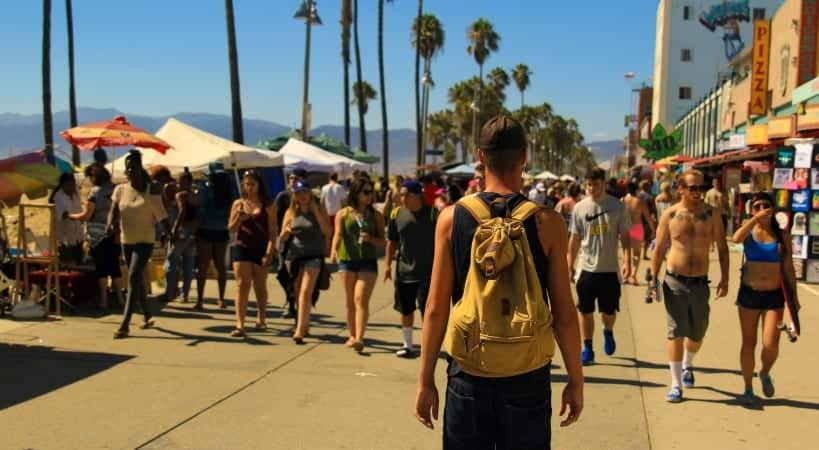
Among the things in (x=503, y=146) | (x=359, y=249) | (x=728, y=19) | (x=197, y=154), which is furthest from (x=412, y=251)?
(x=728, y=19)

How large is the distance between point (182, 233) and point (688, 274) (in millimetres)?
6470

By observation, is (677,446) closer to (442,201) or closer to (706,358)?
(706,358)

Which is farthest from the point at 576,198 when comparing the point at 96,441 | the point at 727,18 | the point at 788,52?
the point at 727,18

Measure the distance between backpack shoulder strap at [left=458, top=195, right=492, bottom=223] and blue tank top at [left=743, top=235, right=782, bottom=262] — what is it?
4.06 m

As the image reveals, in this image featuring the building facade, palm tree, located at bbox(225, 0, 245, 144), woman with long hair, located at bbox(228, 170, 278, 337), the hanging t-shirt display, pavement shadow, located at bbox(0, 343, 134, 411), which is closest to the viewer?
pavement shadow, located at bbox(0, 343, 134, 411)

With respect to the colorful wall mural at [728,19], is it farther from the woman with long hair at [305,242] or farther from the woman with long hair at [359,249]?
the woman with long hair at [305,242]

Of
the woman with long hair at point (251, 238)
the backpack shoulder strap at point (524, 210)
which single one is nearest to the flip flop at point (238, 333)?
the woman with long hair at point (251, 238)

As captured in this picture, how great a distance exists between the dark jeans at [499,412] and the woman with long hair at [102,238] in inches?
283

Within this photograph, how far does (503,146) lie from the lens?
9.40 feet

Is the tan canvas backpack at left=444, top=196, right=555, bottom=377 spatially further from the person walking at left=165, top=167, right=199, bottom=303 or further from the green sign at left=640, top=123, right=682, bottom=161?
the green sign at left=640, top=123, right=682, bottom=161

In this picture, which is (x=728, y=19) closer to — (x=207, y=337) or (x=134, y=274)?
(x=207, y=337)

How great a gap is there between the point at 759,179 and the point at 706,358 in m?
13.4

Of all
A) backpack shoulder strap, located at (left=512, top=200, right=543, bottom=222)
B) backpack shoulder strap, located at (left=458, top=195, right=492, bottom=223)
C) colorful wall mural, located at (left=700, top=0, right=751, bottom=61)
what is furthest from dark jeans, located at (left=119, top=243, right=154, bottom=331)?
colorful wall mural, located at (left=700, top=0, right=751, bottom=61)

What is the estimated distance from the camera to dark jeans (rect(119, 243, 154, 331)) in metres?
8.02
